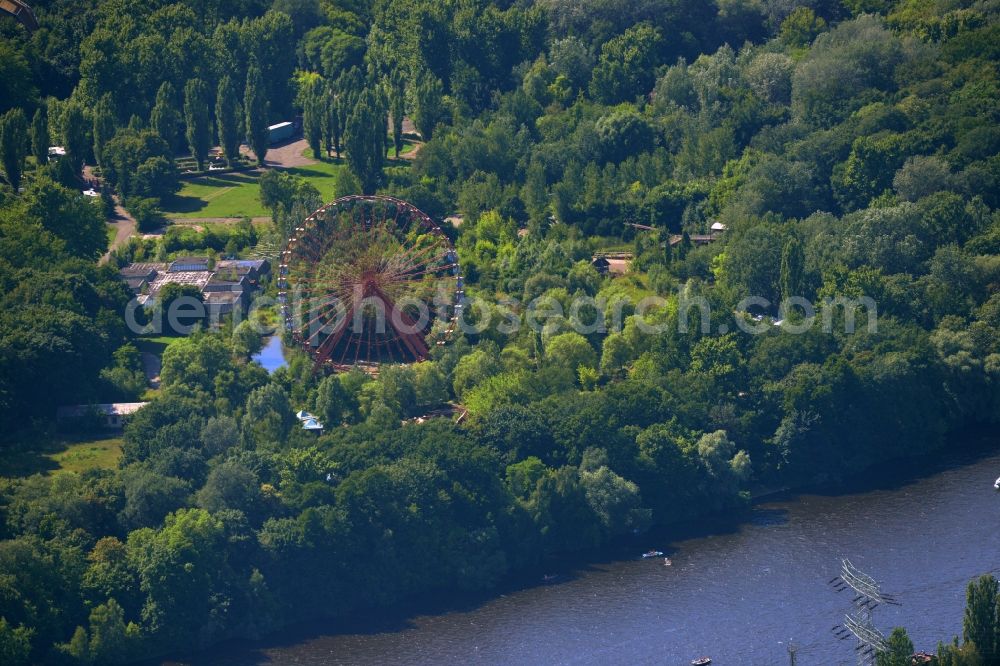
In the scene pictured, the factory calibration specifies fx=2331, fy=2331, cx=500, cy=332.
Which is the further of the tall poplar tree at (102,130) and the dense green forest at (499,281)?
the tall poplar tree at (102,130)

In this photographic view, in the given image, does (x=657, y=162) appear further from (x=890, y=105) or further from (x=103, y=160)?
(x=103, y=160)

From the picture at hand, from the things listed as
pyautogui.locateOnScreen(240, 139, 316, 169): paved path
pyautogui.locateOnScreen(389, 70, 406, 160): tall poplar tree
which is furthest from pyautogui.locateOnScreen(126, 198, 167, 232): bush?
pyautogui.locateOnScreen(389, 70, 406, 160): tall poplar tree

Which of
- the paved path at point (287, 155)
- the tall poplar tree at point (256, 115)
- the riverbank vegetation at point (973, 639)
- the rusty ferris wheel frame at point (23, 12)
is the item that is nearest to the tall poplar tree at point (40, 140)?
the tall poplar tree at point (256, 115)

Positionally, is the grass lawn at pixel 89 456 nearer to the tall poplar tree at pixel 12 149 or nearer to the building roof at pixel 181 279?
the building roof at pixel 181 279

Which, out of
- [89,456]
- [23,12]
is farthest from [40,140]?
[89,456]

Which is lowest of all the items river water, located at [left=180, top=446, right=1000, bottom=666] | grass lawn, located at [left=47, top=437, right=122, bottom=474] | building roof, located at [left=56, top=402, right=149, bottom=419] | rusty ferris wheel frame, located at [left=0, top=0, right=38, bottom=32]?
river water, located at [left=180, top=446, right=1000, bottom=666]

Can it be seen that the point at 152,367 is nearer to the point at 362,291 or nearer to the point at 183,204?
the point at 362,291

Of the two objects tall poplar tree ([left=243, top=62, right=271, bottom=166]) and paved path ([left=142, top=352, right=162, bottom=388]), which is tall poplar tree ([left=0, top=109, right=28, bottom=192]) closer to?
tall poplar tree ([left=243, top=62, right=271, bottom=166])
